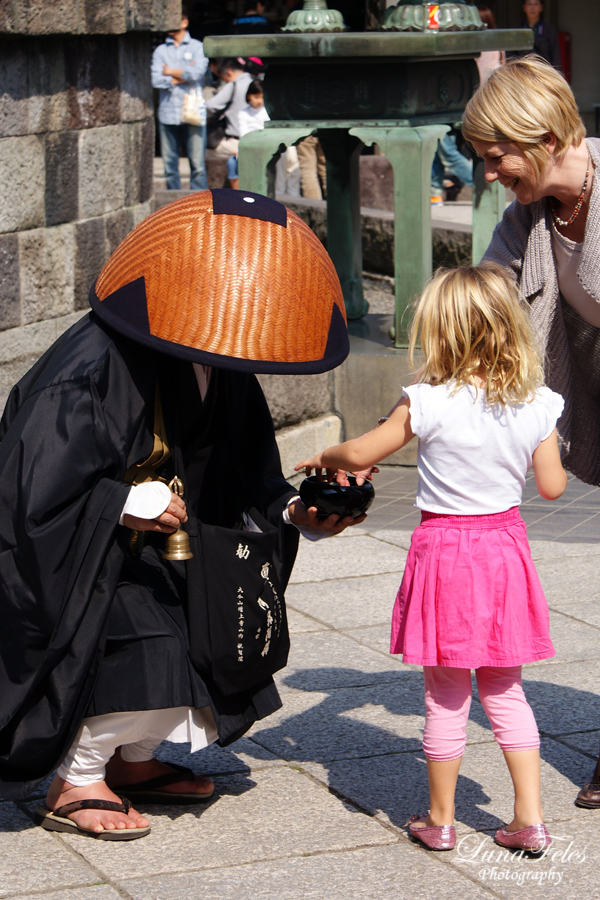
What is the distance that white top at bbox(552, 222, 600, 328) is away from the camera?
9.96 feet

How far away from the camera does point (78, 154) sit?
727 cm

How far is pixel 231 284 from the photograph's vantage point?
2.69 metres

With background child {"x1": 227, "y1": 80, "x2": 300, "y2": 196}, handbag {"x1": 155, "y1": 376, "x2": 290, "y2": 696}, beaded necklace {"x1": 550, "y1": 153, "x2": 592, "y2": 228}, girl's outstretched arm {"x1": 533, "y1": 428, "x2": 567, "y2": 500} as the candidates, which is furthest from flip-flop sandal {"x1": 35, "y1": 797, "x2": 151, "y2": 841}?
background child {"x1": 227, "y1": 80, "x2": 300, "y2": 196}

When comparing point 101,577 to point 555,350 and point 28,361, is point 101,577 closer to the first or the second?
point 555,350

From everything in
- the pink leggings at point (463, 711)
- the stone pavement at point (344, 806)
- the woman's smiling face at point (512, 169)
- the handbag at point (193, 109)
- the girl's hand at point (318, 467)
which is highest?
the handbag at point (193, 109)

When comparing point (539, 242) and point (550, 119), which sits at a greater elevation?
point (550, 119)

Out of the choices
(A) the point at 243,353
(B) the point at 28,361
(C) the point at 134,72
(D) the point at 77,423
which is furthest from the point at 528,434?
(C) the point at 134,72

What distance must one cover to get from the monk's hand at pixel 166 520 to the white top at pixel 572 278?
1.10 m

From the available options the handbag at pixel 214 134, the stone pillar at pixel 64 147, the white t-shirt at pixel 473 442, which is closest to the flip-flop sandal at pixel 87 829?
the white t-shirt at pixel 473 442

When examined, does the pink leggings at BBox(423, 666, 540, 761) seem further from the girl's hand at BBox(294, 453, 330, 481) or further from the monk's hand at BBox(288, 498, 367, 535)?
the girl's hand at BBox(294, 453, 330, 481)

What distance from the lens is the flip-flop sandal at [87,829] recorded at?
2.95m

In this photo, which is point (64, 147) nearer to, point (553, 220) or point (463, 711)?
point (553, 220)

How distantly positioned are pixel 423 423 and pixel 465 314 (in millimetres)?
258

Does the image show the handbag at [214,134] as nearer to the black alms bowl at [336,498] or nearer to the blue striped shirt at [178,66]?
the blue striped shirt at [178,66]
